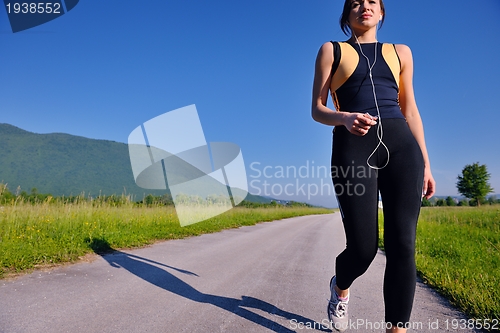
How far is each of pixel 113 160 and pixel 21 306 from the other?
88255 millimetres

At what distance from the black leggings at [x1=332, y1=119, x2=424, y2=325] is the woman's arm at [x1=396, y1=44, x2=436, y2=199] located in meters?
0.19

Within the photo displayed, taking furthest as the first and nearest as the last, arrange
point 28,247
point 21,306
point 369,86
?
1. point 28,247
2. point 21,306
3. point 369,86

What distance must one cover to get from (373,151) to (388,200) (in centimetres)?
28

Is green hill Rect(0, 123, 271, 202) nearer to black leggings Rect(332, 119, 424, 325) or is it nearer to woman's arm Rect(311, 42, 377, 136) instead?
woman's arm Rect(311, 42, 377, 136)

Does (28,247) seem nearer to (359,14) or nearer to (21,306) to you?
(21,306)

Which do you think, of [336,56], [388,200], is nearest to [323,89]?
[336,56]

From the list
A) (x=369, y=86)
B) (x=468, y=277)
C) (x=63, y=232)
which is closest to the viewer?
(x=369, y=86)

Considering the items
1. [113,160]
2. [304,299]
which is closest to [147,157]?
[304,299]

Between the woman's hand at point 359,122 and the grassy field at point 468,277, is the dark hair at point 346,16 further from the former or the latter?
the grassy field at point 468,277

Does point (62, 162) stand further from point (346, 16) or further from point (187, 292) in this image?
point (346, 16)

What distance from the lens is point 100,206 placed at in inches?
350

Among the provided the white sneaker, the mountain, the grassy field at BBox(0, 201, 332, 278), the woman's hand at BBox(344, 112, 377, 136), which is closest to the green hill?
the mountain

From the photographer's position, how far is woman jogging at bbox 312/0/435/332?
159cm

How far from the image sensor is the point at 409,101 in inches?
75.7
